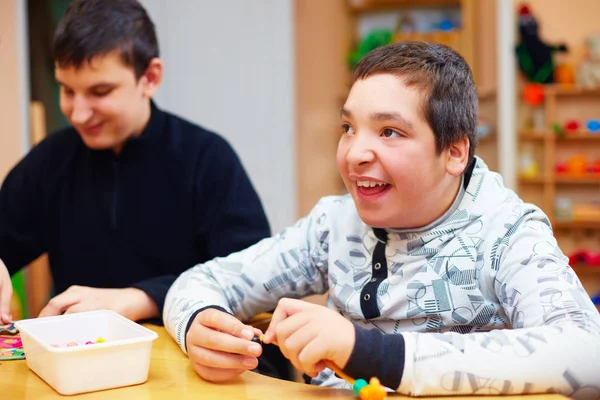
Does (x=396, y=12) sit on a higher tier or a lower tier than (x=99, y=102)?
higher

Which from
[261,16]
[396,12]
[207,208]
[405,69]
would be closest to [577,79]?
[396,12]

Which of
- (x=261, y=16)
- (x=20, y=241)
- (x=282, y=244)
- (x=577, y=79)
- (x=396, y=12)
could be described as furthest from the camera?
(x=396, y=12)

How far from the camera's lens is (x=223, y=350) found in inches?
36.4

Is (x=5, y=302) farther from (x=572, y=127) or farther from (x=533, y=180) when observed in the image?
(x=572, y=127)

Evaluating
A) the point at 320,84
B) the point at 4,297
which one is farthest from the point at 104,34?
the point at 320,84

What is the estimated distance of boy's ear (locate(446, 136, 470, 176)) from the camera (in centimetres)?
104

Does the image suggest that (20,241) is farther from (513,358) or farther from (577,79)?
(577,79)

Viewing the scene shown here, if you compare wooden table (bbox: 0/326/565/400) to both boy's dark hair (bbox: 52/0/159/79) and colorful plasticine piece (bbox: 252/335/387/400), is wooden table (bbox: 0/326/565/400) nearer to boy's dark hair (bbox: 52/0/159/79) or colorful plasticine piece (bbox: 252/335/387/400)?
colorful plasticine piece (bbox: 252/335/387/400)

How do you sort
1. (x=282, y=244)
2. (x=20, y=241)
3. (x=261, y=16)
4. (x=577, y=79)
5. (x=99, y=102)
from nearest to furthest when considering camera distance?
1. (x=282, y=244)
2. (x=99, y=102)
3. (x=20, y=241)
4. (x=261, y=16)
5. (x=577, y=79)

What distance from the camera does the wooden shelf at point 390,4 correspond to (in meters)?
4.26

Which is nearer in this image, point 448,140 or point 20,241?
point 448,140

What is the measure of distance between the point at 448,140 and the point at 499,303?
0.79 feet

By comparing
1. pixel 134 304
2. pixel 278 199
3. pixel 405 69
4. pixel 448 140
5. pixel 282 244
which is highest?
pixel 405 69

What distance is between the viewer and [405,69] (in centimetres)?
102
